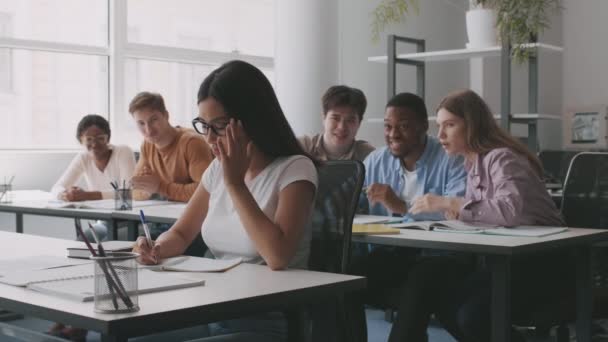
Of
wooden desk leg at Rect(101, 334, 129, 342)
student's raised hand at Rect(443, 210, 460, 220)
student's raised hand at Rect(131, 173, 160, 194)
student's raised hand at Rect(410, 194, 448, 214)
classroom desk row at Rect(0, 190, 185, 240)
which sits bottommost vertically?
wooden desk leg at Rect(101, 334, 129, 342)

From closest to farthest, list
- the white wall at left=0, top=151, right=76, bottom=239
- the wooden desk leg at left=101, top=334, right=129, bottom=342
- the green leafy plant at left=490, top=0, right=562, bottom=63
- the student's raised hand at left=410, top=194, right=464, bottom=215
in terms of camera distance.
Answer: the wooden desk leg at left=101, top=334, right=129, bottom=342 < the student's raised hand at left=410, top=194, right=464, bottom=215 < the green leafy plant at left=490, top=0, right=562, bottom=63 < the white wall at left=0, top=151, right=76, bottom=239

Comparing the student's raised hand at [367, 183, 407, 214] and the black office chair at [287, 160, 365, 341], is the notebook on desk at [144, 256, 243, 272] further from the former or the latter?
the student's raised hand at [367, 183, 407, 214]

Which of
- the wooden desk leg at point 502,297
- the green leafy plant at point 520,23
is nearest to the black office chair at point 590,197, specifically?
the wooden desk leg at point 502,297

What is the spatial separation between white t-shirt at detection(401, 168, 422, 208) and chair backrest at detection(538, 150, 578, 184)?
5.95 feet

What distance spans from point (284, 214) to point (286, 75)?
4138 mm

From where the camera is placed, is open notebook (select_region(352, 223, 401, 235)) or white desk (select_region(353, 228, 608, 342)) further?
open notebook (select_region(352, 223, 401, 235))

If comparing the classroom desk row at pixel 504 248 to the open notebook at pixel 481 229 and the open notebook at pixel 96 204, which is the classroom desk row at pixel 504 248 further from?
the open notebook at pixel 96 204

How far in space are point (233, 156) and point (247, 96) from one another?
162 millimetres

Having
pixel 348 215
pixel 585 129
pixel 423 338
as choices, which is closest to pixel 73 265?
pixel 348 215

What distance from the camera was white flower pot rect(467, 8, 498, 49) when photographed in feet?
17.0

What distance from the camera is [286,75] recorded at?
19.6ft

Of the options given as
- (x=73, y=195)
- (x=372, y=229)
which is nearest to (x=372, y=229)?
(x=372, y=229)

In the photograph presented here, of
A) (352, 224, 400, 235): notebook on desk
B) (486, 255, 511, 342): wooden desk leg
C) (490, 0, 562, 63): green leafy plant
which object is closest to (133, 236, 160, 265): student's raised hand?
(352, 224, 400, 235): notebook on desk

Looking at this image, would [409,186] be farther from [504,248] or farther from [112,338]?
[112,338]
